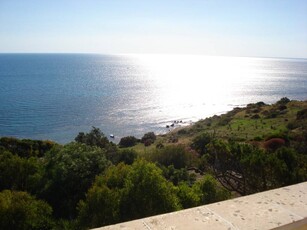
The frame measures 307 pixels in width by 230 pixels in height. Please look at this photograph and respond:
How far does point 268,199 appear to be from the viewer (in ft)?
11.7

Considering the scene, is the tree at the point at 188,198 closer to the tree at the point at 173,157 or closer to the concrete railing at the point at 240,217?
the concrete railing at the point at 240,217

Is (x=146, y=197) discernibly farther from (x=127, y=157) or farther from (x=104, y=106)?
(x=104, y=106)

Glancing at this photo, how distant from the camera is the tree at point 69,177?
19656 millimetres

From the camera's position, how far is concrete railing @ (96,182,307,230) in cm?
296

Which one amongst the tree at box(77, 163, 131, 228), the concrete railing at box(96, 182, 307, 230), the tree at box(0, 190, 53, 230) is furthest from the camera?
the tree at box(0, 190, 53, 230)

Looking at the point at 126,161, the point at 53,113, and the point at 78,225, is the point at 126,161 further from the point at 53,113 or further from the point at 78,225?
the point at 53,113

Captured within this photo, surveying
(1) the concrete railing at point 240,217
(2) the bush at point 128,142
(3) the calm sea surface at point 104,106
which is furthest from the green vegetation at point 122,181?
(3) the calm sea surface at point 104,106

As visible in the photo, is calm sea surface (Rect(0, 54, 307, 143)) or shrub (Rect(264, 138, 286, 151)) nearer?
shrub (Rect(264, 138, 286, 151))

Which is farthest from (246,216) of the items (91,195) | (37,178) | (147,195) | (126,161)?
(126,161)

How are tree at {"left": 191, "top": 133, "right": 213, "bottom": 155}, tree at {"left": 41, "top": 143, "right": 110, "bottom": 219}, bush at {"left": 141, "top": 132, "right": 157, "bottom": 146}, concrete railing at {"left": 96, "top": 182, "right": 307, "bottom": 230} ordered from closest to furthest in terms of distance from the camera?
concrete railing at {"left": 96, "top": 182, "right": 307, "bottom": 230}, tree at {"left": 41, "top": 143, "right": 110, "bottom": 219}, tree at {"left": 191, "top": 133, "right": 213, "bottom": 155}, bush at {"left": 141, "top": 132, "right": 157, "bottom": 146}

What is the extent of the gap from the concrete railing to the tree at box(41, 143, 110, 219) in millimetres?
17161

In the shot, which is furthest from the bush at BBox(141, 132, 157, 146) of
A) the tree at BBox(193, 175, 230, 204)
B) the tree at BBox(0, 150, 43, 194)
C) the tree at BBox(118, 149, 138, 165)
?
the tree at BBox(193, 175, 230, 204)

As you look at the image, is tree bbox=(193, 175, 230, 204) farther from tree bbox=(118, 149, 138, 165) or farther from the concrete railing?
tree bbox=(118, 149, 138, 165)

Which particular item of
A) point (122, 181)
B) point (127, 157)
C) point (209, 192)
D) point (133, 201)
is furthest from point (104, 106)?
point (133, 201)
